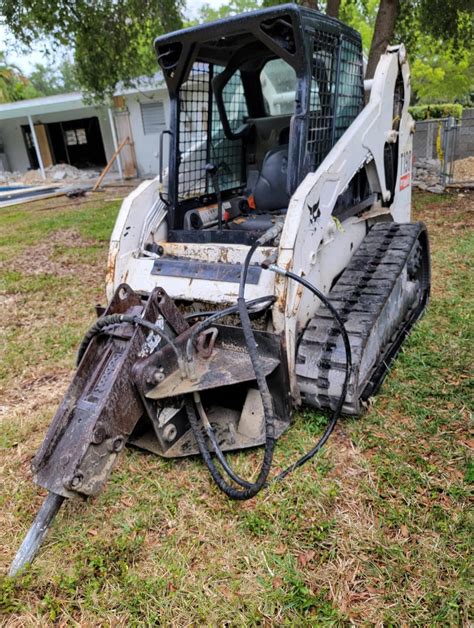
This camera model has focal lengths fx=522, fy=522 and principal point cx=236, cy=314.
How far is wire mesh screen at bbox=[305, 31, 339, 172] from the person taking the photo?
3.14 metres

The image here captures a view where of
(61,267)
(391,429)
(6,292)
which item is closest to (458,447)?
(391,429)

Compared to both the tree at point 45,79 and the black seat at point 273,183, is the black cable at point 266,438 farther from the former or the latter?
the tree at point 45,79

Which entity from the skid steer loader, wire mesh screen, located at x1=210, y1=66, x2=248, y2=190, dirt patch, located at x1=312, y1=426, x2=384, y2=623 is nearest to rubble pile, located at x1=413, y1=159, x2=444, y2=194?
the skid steer loader

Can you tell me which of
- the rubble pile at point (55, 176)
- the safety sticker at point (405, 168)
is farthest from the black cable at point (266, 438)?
the rubble pile at point (55, 176)

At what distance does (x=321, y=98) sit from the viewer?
3301 millimetres

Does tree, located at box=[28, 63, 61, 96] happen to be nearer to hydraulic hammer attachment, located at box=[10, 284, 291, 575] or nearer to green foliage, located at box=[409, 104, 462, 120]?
green foliage, located at box=[409, 104, 462, 120]

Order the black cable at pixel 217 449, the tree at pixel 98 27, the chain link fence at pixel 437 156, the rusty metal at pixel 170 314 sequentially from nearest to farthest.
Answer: the black cable at pixel 217 449 < the rusty metal at pixel 170 314 < the tree at pixel 98 27 < the chain link fence at pixel 437 156

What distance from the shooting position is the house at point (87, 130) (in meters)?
18.1

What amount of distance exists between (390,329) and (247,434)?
4.29ft

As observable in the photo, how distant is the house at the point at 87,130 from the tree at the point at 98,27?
4.94 metres

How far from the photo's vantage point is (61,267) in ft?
23.1

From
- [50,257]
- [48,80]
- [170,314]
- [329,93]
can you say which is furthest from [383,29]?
[48,80]

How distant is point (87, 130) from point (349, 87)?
23.6 m

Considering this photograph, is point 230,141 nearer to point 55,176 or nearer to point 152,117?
point 152,117
